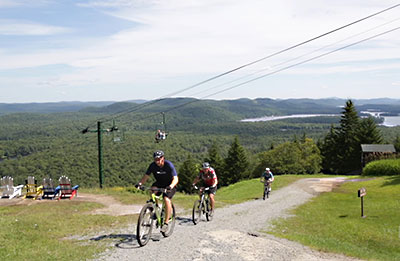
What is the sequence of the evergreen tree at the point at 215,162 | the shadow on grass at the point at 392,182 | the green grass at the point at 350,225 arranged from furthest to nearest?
the evergreen tree at the point at 215,162, the shadow on grass at the point at 392,182, the green grass at the point at 350,225

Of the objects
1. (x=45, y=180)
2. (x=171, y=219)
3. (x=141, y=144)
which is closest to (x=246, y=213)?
(x=171, y=219)

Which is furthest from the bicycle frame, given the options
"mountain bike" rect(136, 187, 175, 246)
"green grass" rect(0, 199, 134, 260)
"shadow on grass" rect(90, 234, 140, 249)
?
"green grass" rect(0, 199, 134, 260)

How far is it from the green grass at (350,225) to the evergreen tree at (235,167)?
2023 inches

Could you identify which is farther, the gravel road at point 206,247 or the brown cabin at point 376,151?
the brown cabin at point 376,151

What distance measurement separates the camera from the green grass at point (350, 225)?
518 inches

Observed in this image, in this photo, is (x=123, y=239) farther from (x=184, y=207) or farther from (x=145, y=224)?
(x=184, y=207)

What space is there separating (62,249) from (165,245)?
3.03m

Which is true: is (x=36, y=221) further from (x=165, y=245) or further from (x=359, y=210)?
(x=359, y=210)

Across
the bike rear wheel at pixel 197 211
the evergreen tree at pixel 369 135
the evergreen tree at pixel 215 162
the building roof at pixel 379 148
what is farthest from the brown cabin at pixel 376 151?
the bike rear wheel at pixel 197 211

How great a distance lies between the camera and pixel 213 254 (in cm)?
967

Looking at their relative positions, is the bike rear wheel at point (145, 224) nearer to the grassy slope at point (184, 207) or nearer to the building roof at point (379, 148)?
the grassy slope at point (184, 207)

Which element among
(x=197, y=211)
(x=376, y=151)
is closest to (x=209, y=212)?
(x=197, y=211)

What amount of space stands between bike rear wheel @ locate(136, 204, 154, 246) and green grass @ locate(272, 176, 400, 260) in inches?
217

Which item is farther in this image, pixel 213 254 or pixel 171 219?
pixel 171 219
